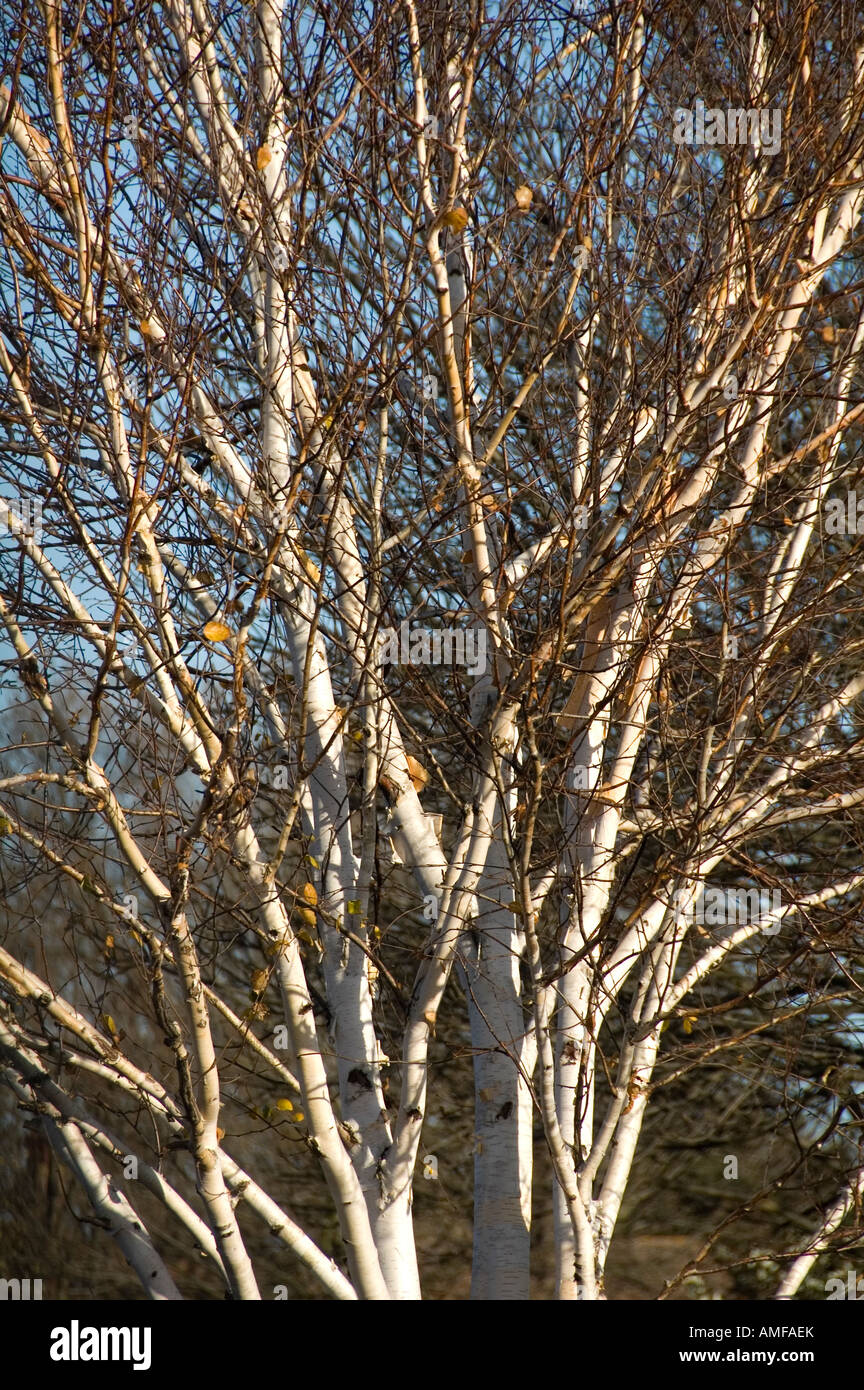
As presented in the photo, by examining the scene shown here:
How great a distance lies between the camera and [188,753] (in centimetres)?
405

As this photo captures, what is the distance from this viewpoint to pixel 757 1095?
8.54m

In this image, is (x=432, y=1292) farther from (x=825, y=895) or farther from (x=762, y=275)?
(x=762, y=275)

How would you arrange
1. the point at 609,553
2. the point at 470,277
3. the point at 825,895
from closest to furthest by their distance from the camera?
1. the point at 609,553
2. the point at 470,277
3. the point at 825,895

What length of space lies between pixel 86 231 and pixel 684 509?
246 centimetres

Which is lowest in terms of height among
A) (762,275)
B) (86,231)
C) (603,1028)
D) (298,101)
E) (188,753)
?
(603,1028)

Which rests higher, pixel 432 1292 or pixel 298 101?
pixel 298 101

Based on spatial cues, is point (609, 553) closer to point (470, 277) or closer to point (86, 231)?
point (470, 277)

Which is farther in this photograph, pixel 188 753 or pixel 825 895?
pixel 825 895

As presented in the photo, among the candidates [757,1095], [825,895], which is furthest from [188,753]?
[757,1095]

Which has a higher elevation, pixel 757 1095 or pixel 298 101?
pixel 298 101
